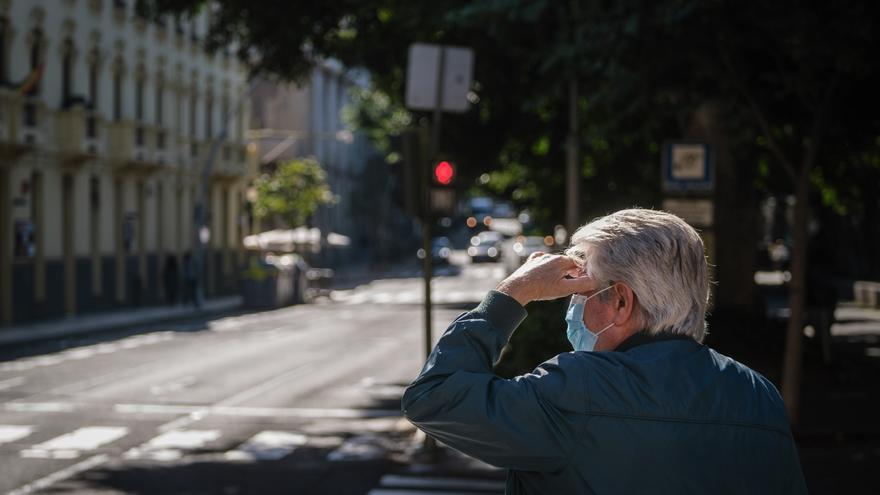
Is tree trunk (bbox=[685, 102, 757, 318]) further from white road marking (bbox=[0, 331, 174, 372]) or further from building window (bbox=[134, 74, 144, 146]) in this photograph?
building window (bbox=[134, 74, 144, 146])

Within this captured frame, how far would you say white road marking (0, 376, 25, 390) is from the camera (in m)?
18.9

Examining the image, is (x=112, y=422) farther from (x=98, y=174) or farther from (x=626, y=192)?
(x=98, y=174)

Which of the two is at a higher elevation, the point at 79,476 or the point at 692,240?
the point at 692,240

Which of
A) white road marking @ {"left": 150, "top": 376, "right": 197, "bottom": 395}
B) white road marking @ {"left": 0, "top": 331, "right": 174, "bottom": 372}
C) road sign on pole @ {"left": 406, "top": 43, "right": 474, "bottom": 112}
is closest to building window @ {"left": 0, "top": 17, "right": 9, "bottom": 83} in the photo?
white road marking @ {"left": 0, "top": 331, "right": 174, "bottom": 372}

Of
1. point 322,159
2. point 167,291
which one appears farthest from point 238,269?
point 322,159

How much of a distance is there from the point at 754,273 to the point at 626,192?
10.3 m

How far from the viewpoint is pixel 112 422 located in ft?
49.3

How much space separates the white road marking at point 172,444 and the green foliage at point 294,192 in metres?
43.3

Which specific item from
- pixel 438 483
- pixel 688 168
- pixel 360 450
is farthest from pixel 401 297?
pixel 438 483

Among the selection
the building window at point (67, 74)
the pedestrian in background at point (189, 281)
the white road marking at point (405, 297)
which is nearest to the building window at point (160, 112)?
the pedestrian in background at point (189, 281)

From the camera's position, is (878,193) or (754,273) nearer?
(754,273)

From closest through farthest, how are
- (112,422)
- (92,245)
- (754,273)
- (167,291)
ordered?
(112,422), (754,273), (92,245), (167,291)

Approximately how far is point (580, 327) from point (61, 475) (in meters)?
9.21

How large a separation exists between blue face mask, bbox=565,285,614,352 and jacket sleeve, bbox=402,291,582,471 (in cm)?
17
